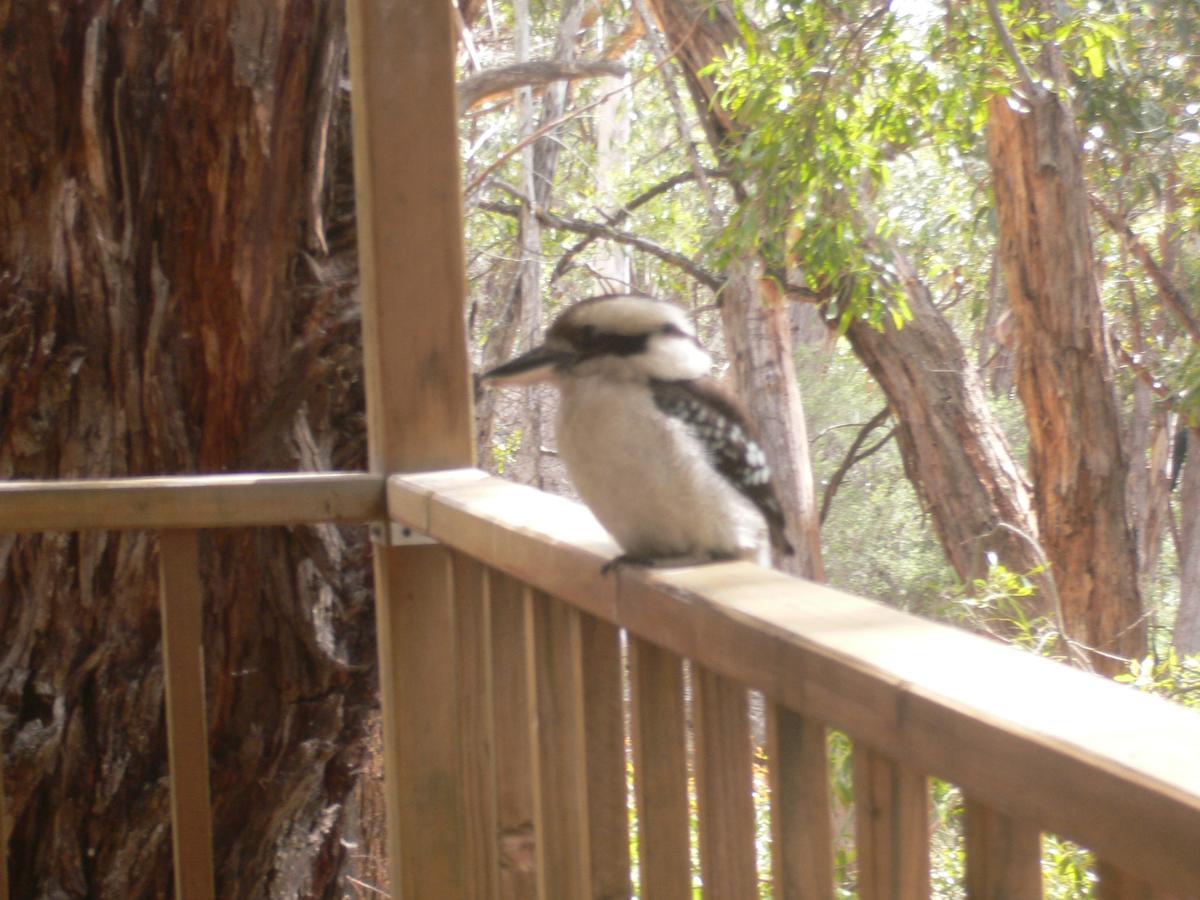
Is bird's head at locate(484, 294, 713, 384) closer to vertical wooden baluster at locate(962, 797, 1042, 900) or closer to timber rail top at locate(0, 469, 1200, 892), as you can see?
timber rail top at locate(0, 469, 1200, 892)

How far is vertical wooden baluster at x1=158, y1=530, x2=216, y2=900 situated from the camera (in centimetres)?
157

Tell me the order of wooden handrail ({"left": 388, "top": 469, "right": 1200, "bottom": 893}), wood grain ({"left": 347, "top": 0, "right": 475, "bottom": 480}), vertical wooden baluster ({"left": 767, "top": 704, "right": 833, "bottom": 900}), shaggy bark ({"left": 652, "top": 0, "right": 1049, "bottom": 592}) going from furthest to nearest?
shaggy bark ({"left": 652, "top": 0, "right": 1049, "bottom": 592}), wood grain ({"left": 347, "top": 0, "right": 475, "bottom": 480}), vertical wooden baluster ({"left": 767, "top": 704, "right": 833, "bottom": 900}), wooden handrail ({"left": 388, "top": 469, "right": 1200, "bottom": 893})

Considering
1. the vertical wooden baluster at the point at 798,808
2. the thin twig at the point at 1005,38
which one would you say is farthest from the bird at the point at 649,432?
the thin twig at the point at 1005,38

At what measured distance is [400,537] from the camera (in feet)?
5.33

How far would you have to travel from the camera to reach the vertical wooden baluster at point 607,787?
3.53ft

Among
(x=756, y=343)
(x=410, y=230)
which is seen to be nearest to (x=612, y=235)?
(x=756, y=343)

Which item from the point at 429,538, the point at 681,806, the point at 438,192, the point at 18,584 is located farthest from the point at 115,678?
the point at 681,806

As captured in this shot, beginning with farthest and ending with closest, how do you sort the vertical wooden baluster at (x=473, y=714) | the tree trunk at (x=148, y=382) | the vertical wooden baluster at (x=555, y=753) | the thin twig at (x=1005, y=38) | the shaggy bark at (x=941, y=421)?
1. the shaggy bark at (x=941, y=421)
2. the thin twig at (x=1005, y=38)
3. the tree trunk at (x=148, y=382)
4. the vertical wooden baluster at (x=473, y=714)
5. the vertical wooden baluster at (x=555, y=753)

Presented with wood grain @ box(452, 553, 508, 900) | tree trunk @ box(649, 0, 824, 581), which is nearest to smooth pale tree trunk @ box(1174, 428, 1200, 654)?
tree trunk @ box(649, 0, 824, 581)

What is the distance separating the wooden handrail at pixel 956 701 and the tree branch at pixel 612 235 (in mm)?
6340

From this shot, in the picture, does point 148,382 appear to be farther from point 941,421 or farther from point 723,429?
point 941,421

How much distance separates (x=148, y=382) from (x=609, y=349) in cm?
110

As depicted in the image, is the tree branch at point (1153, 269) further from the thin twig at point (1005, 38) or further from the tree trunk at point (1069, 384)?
the thin twig at point (1005, 38)

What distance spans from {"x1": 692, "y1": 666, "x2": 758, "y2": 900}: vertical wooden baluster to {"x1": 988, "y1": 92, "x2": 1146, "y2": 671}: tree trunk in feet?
16.6
